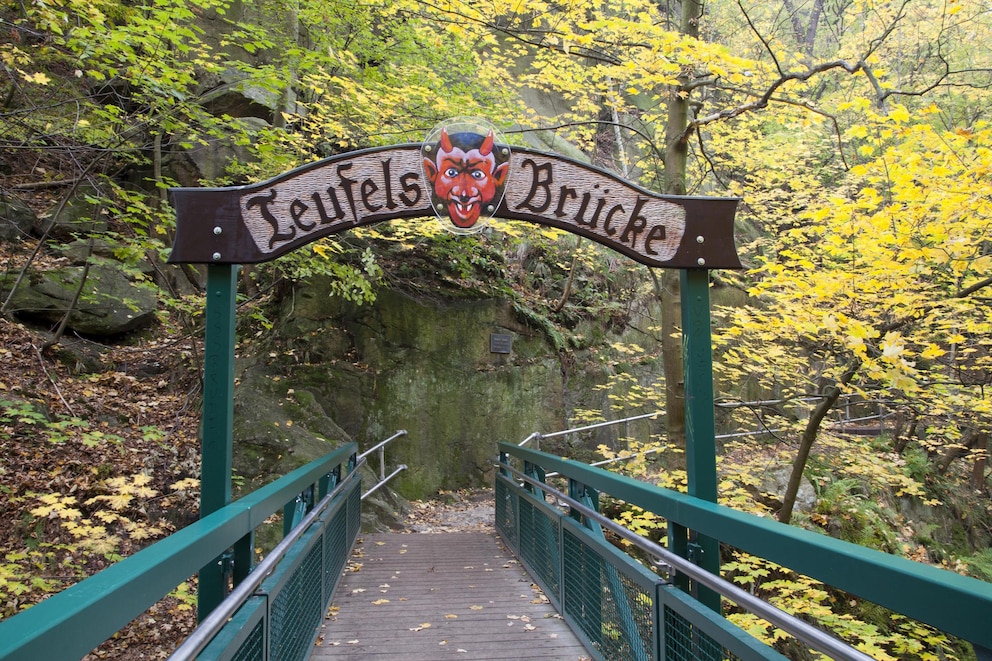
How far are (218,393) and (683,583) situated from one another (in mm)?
2307

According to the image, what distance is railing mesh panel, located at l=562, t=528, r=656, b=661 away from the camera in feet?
9.50

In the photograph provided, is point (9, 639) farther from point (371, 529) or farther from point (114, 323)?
point (114, 323)

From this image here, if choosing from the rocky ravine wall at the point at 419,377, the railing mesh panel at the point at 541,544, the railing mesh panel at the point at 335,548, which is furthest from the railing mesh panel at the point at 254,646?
the rocky ravine wall at the point at 419,377

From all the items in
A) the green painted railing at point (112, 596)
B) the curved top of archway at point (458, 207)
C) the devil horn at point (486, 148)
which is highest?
the devil horn at point (486, 148)

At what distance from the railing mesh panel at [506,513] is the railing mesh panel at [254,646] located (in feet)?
12.7

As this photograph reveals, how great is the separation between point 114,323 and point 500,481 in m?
6.70

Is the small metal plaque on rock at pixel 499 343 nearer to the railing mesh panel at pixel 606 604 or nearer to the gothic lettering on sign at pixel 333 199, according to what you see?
the railing mesh panel at pixel 606 604

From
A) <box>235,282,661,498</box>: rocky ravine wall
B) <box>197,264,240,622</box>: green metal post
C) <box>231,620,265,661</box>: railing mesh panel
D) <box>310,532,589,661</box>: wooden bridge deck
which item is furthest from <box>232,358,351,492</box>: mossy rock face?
<box>231,620,265,661</box>: railing mesh panel

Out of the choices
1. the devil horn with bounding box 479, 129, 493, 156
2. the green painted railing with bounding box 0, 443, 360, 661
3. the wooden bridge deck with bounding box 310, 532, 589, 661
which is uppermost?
the devil horn with bounding box 479, 129, 493, 156

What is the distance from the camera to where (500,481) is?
723 cm

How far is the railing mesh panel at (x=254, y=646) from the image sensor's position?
85.9 inches

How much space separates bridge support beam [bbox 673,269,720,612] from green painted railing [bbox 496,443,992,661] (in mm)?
359

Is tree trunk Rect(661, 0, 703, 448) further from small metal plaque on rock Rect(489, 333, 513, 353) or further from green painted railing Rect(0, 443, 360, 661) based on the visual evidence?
green painted railing Rect(0, 443, 360, 661)

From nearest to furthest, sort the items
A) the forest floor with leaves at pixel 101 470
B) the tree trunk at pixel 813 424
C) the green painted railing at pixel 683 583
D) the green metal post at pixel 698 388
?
the green painted railing at pixel 683 583
the green metal post at pixel 698 388
the forest floor with leaves at pixel 101 470
the tree trunk at pixel 813 424
